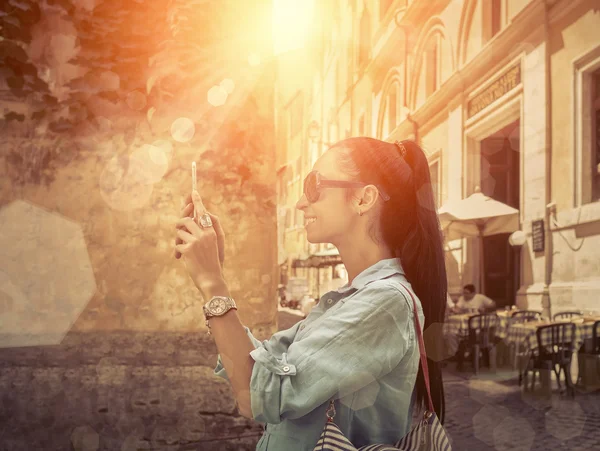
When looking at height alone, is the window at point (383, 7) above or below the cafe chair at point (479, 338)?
above

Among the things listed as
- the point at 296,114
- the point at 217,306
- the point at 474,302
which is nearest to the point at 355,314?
the point at 217,306

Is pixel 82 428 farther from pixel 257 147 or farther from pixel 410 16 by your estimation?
pixel 410 16

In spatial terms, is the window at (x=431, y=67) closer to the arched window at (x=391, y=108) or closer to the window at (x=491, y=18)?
the arched window at (x=391, y=108)

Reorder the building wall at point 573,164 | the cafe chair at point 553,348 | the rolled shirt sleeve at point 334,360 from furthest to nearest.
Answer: the building wall at point 573,164, the cafe chair at point 553,348, the rolled shirt sleeve at point 334,360

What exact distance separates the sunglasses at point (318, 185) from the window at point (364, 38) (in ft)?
86.5

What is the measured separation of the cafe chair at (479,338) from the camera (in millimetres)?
9859

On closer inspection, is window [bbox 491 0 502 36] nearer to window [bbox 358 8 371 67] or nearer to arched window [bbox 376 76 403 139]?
arched window [bbox 376 76 403 139]

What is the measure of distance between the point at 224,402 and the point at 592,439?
3.97 meters

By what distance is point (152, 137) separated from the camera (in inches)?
152

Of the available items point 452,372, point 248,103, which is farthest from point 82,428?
point 452,372

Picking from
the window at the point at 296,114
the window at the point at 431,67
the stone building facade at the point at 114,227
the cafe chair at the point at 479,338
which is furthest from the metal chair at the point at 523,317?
the window at the point at 296,114

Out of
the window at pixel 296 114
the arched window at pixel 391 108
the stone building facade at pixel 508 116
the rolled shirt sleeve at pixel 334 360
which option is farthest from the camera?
the window at pixel 296 114

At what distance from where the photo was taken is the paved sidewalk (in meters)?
5.64

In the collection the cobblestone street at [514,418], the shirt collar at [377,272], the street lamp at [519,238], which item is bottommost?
the cobblestone street at [514,418]
